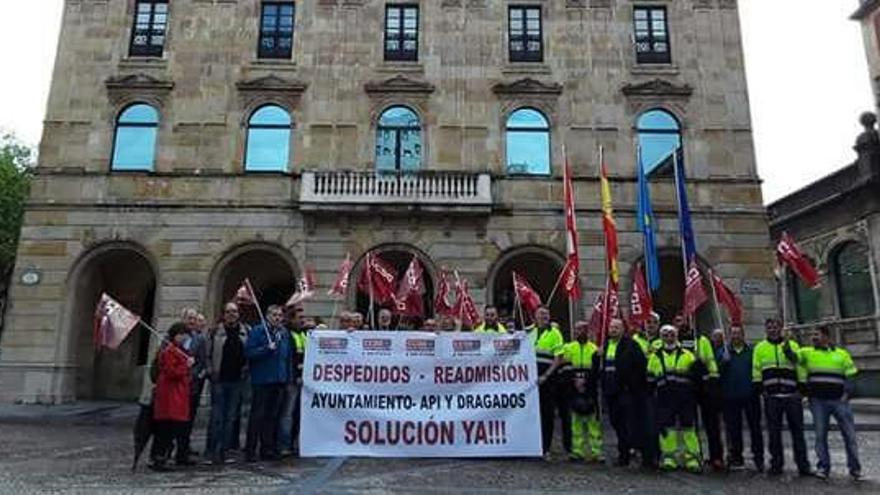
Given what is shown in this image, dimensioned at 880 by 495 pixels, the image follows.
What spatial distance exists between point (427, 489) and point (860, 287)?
22.4 meters

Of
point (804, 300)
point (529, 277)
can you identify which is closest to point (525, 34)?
point (529, 277)

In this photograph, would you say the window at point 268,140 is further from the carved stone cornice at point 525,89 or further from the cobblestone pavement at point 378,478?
the cobblestone pavement at point 378,478

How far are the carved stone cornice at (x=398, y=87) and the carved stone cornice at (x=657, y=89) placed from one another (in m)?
6.18

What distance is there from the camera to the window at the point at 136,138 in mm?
20219

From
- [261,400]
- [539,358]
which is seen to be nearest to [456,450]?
[539,358]

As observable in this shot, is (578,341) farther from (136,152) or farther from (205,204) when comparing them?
(136,152)

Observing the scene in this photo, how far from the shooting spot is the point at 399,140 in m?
20.7

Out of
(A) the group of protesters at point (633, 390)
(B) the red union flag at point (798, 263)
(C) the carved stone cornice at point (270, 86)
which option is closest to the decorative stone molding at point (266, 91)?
(C) the carved stone cornice at point (270, 86)

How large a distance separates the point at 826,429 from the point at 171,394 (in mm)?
8858

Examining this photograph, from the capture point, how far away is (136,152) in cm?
2031

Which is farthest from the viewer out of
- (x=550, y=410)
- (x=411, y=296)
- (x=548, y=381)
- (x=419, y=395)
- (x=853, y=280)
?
(x=853, y=280)

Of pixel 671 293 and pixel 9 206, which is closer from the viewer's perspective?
pixel 671 293

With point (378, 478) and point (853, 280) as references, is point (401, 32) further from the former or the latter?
point (853, 280)

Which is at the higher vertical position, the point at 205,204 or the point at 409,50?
the point at 409,50
